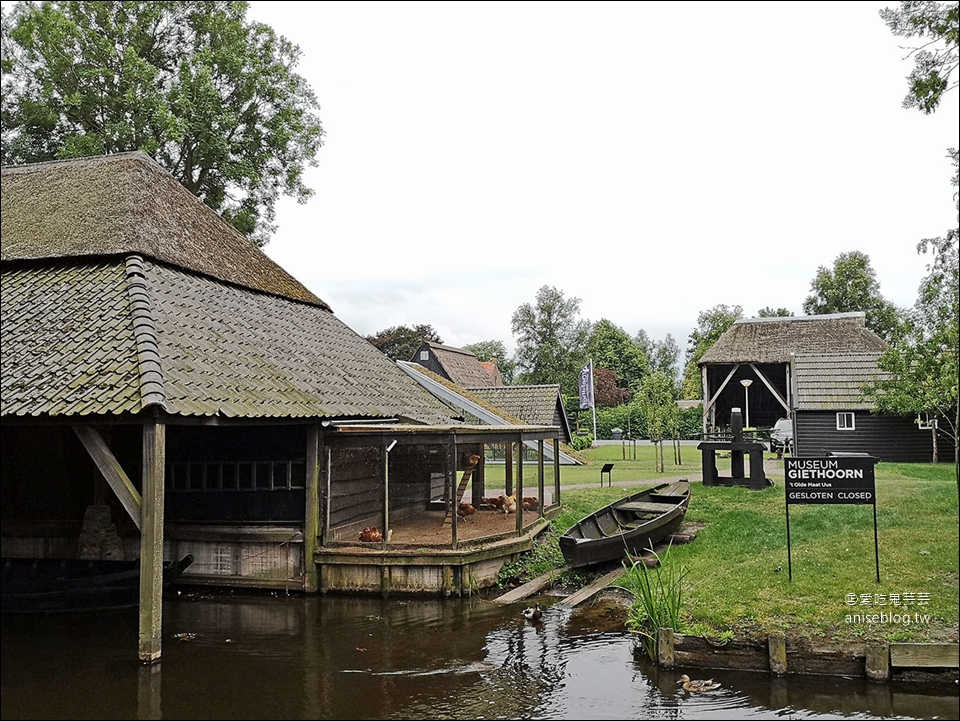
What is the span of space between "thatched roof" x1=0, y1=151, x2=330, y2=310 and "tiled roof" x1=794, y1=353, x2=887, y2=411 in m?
19.9

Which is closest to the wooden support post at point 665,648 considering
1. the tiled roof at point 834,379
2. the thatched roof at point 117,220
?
the thatched roof at point 117,220

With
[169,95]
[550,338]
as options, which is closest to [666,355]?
[550,338]

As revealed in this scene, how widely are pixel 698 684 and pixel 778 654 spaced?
1.03 meters

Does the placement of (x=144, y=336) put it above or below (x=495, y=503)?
above

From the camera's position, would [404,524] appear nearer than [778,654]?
No

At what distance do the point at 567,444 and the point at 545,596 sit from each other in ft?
74.1

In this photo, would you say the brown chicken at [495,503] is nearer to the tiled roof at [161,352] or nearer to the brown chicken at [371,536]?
the tiled roof at [161,352]

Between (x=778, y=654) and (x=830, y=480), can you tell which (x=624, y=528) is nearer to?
(x=830, y=480)

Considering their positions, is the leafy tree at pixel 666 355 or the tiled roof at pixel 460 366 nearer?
the tiled roof at pixel 460 366

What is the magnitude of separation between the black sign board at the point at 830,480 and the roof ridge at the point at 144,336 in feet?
27.1

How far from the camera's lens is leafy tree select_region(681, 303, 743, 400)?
57094 millimetres

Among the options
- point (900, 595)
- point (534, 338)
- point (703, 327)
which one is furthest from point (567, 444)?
point (703, 327)

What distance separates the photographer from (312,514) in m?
13.0

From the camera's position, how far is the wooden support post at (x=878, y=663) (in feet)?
27.6
